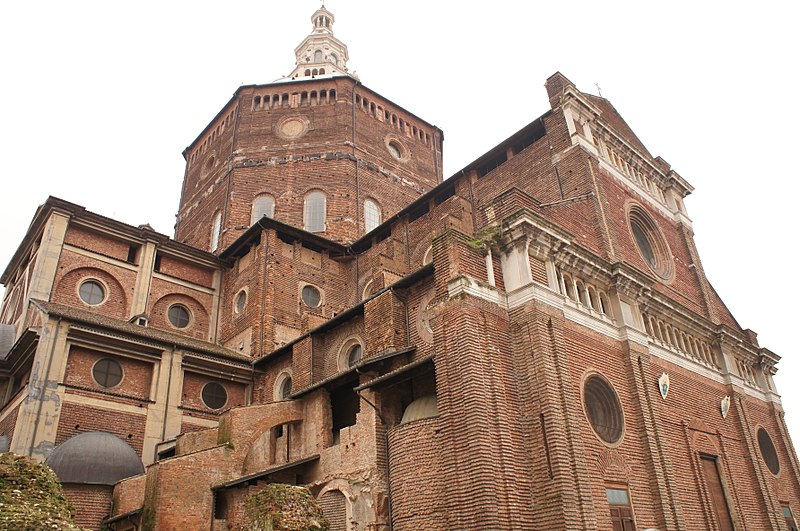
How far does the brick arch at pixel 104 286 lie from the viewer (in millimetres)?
23609

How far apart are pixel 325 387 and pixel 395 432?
4.01 metres

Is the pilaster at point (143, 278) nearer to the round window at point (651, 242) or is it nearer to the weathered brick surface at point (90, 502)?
the weathered brick surface at point (90, 502)

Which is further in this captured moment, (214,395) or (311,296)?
(311,296)

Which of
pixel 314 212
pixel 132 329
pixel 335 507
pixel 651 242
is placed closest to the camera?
pixel 335 507

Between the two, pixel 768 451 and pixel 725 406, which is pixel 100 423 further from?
pixel 768 451

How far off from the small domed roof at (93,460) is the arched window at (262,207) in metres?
14.7

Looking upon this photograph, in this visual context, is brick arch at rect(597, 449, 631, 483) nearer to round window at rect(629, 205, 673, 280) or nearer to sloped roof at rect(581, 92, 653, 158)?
round window at rect(629, 205, 673, 280)

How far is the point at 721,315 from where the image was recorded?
77.4 ft

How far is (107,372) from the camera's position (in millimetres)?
21125

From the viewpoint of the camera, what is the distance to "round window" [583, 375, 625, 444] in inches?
591

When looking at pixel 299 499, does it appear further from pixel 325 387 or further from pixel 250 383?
pixel 250 383

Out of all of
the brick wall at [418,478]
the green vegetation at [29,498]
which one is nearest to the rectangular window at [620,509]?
the brick wall at [418,478]

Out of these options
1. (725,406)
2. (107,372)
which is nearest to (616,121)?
(725,406)

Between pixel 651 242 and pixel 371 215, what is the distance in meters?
14.7
